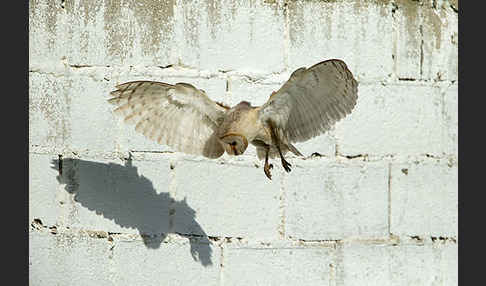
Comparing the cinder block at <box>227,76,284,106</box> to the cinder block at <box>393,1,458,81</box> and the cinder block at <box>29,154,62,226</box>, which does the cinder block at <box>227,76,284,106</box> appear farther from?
the cinder block at <box>29,154,62,226</box>

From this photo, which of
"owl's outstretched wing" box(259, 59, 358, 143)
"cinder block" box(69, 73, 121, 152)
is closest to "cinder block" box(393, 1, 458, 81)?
"owl's outstretched wing" box(259, 59, 358, 143)

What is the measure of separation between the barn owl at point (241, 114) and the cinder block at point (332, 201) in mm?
228

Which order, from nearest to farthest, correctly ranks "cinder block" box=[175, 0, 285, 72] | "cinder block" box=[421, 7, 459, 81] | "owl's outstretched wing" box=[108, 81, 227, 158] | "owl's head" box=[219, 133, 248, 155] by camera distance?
"owl's head" box=[219, 133, 248, 155] < "owl's outstretched wing" box=[108, 81, 227, 158] < "cinder block" box=[175, 0, 285, 72] < "cinder block" box=[421, 7, 459, 81]

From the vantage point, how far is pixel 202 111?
2934mm

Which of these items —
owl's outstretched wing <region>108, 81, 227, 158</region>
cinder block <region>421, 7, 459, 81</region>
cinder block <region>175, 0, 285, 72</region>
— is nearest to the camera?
owl's outstretched wing <region>108, 81, 227, 158</region>

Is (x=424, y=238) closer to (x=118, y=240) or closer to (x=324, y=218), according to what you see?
(x=324, y=218)

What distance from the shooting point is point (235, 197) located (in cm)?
321

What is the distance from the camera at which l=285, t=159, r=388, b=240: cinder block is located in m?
3.21

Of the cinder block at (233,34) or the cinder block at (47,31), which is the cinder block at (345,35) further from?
the cinder block at (47,31)

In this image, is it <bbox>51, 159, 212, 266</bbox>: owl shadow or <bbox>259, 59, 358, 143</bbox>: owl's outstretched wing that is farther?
<bbox>51, 159, 212, 266</bbox>: owl shadow

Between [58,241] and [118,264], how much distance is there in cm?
27

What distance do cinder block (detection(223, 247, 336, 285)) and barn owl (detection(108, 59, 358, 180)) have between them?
16.4 inches

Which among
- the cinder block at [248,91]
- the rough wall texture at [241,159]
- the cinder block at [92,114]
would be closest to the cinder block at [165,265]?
the rough wall texture at [241,159]

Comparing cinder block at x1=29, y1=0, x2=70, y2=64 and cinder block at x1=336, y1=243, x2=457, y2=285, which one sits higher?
cinder block at x1=29, y1=0, x2=70, y2=64
